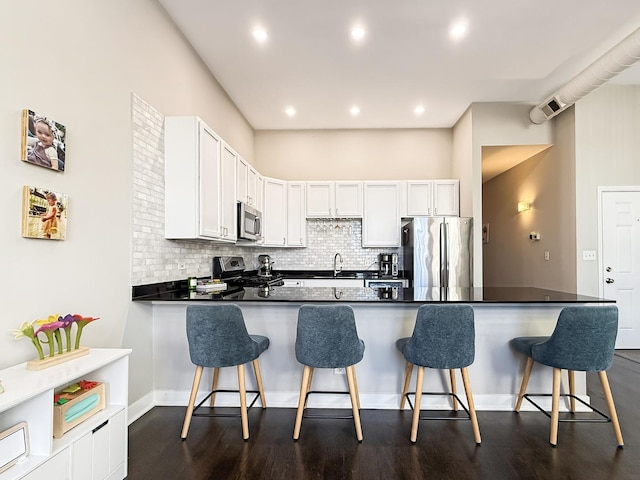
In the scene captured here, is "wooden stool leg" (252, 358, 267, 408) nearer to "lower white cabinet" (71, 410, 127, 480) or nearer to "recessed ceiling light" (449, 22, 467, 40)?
"lower white cabinet" (71, 410, 127, 480)

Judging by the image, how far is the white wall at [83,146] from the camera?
5.32ft

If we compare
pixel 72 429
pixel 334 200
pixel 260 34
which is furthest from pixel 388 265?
pixel 72 429

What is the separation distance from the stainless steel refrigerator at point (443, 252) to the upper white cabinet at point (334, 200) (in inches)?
40.2

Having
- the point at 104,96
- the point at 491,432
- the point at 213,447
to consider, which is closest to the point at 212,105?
the point at 104,96

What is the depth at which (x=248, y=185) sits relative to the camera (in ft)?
14.1

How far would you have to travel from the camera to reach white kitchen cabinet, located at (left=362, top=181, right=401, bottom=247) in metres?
5.20

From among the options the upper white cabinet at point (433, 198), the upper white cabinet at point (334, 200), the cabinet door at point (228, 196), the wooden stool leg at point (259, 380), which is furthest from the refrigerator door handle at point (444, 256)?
the wooden stool leg at point (259, 380)

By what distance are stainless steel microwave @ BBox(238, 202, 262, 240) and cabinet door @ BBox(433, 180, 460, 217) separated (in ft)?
8.57

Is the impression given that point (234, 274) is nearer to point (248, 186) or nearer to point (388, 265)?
point (248, 186)

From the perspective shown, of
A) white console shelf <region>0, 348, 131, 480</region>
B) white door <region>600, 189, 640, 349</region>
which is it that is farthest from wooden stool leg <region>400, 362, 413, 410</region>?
white door <region>600, 189, 640, 349</region>

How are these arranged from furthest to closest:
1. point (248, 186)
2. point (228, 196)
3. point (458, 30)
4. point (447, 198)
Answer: point (447, 198)
point (248, 186)
point (228, 196)
point (458, 30)

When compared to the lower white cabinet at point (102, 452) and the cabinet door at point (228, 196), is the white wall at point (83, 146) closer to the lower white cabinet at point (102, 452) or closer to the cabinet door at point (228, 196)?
the lower white cabinet at point (102, 452)

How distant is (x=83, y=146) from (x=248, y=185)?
229cm

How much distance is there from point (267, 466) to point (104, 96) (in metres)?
2.49
